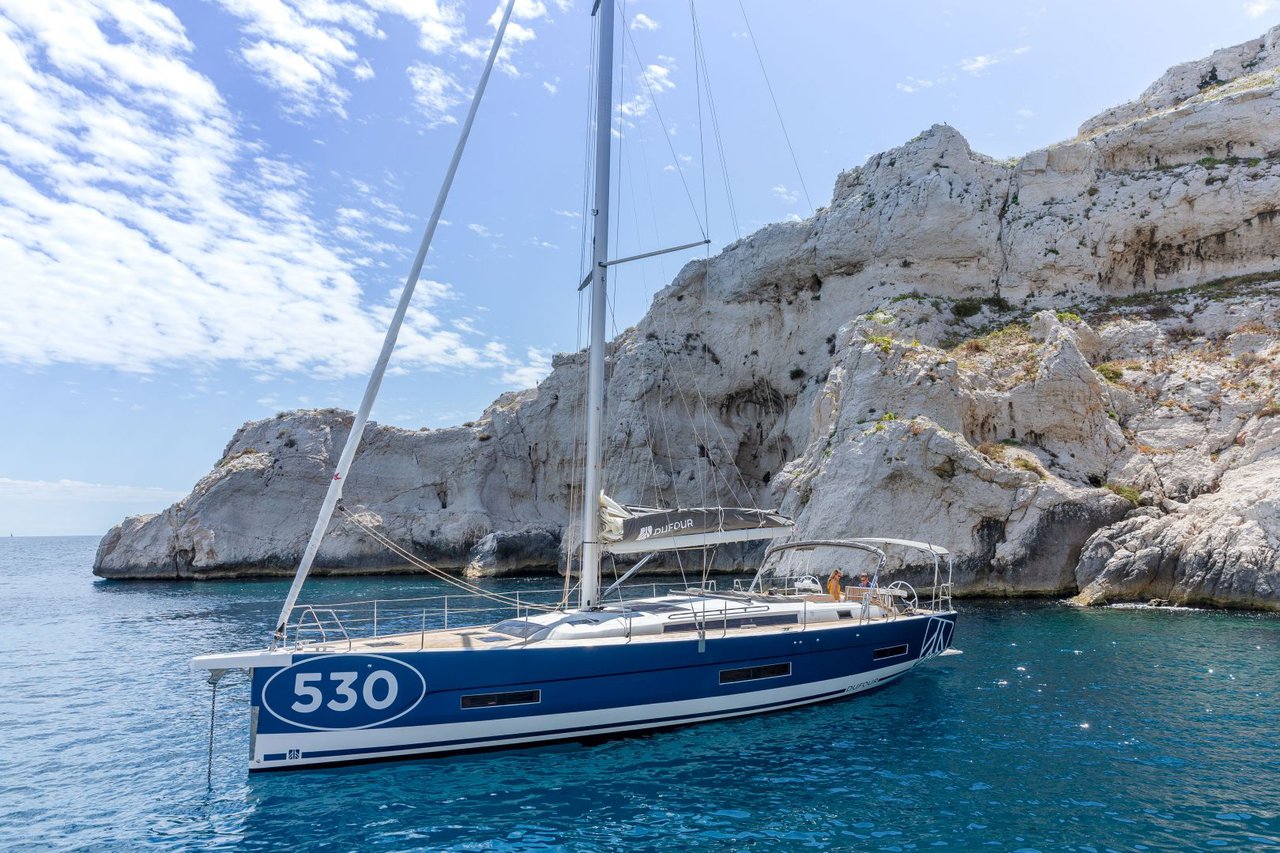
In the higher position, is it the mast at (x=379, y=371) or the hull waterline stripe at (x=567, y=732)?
the mast at (x=379, y=371)

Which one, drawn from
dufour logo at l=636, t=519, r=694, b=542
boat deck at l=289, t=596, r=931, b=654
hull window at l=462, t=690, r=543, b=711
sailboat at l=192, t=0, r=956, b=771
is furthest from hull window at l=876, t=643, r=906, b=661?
hull window at l=462, t=690, r=543, b=711

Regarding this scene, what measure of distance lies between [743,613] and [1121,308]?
41.1 metres

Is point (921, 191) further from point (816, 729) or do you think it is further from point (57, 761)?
point (57, 761)

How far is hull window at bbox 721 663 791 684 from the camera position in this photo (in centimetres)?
1574

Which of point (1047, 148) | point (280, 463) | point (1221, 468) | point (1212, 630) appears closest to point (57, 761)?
point (1212, 630)

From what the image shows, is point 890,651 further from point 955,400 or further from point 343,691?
point 955,400

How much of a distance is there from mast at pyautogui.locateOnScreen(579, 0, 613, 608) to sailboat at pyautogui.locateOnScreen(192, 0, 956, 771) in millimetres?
35

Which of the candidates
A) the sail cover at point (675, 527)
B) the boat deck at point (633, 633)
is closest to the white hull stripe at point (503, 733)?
the boat deck at point (633, 633)

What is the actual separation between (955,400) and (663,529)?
24.4 metres

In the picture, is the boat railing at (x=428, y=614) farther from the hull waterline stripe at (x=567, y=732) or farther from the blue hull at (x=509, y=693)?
the hull waterline stripe at (x=567, y=732)

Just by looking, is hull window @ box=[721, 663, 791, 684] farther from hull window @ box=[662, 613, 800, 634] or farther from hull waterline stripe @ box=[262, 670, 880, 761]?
hull window @ box=[662, 613, 800, 634]

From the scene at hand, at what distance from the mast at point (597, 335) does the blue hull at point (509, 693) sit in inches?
110

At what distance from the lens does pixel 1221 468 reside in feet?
109

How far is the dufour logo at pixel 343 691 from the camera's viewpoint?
41.3 ft
